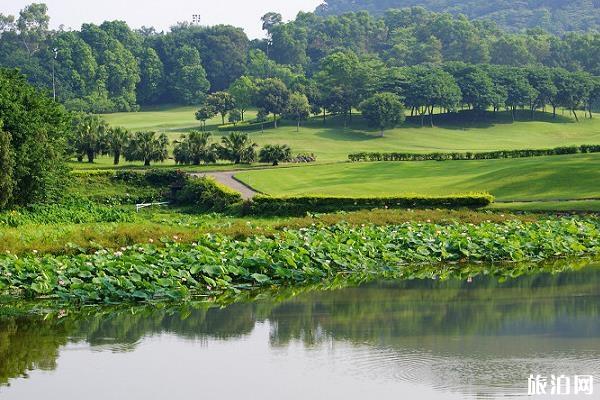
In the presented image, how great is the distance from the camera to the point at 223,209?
68.4 m

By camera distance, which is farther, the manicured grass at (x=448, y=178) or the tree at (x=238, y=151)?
the tree at (x=238, y=151)

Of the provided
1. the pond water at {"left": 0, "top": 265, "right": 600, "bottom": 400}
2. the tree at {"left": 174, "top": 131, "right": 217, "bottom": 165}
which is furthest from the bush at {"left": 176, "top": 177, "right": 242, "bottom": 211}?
the pond water at {"left": 0, "top": 265, "right": 600, "bottom": 400}

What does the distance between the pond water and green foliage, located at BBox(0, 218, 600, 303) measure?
6.59ft

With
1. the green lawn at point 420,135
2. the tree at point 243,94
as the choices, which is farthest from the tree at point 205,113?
the tree at point 243,94

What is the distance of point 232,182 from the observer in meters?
79.6

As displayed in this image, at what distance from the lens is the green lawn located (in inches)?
5133

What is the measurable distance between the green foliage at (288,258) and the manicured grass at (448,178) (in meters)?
15.0

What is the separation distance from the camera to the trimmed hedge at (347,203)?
6431 cm

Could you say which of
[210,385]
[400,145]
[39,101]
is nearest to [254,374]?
[210,385]

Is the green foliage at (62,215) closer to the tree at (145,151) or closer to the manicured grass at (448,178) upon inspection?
the manicured grass at (448,178)

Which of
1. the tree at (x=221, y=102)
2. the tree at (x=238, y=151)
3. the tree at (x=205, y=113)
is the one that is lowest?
the tree at (x=238, y=151)
